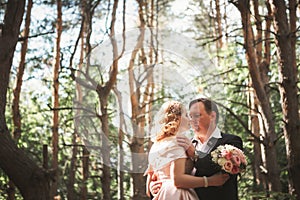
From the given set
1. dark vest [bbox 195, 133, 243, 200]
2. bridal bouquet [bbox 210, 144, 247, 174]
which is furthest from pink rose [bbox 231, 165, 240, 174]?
dark vest [bbox 195, 133, 243, 200]

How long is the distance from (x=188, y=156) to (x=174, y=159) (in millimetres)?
128

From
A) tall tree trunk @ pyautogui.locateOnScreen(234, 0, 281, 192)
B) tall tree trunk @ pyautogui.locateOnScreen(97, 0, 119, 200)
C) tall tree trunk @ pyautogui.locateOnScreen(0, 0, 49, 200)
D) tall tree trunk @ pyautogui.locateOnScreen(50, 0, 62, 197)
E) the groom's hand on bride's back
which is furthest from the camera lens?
tall tree trunk @ pyautogui.locateOnScreen(50, 0, 62, 197)

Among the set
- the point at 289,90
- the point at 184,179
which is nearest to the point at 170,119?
the point at 184,179

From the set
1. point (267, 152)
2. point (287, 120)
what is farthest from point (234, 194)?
point (267, 152)

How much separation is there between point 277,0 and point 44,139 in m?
10.6

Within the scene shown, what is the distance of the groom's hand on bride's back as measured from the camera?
12.1ft

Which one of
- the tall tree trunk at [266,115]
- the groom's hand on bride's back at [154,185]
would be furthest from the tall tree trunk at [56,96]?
the groom's hand on bride's back at [154,185]

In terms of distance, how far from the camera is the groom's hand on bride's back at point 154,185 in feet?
12.1

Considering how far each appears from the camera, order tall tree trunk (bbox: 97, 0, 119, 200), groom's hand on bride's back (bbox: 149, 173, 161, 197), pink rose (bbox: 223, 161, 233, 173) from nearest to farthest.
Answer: pink rose (bbox: 223, 161, 233, 173), groom's hand on bride's back (bbox: 149, 173, 161, 197), tall tree trunk (bbox: 97, 0, 119, 200)

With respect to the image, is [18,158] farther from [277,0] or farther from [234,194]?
[277,0]

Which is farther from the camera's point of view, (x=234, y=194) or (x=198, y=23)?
(x=198, y=23)

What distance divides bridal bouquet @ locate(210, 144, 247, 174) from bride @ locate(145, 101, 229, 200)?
104mm

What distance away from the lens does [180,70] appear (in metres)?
5.98

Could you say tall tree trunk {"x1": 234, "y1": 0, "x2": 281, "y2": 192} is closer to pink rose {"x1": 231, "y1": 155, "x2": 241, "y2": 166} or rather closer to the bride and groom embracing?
the bride and groom embracing
